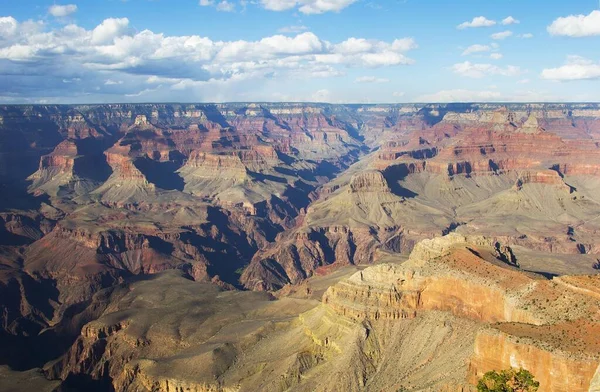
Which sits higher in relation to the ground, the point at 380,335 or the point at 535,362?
the point at 535,362

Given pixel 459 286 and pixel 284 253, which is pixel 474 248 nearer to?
pixel 459 286

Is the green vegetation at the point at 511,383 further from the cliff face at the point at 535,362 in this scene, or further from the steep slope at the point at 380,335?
the steep slope at the point at 380,335

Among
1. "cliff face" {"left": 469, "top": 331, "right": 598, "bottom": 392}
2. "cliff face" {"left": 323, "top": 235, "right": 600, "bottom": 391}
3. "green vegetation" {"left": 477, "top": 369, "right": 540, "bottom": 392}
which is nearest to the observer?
"green vegetation" {"left": 477, "top": 369, "right": 540, "bottom": 392}

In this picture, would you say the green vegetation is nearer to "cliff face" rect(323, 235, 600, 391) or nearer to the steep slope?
"cliff face" rect(323, 235, 600, 391)

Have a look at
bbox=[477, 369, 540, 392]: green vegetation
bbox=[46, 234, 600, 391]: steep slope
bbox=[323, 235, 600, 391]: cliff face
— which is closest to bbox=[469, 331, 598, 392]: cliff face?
bbox=[323, 235, 600, 391]: cliff face

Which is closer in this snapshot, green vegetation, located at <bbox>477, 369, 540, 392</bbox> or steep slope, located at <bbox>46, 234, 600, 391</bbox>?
green vegetation, located at <bbox>477, 369, 540, 392</bbox>

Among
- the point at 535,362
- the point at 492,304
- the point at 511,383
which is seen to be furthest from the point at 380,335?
the point at 511,383

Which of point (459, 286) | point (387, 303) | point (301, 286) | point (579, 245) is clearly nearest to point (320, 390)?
point (387, 303)

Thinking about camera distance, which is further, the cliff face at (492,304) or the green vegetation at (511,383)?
the cliff face at (492,304)

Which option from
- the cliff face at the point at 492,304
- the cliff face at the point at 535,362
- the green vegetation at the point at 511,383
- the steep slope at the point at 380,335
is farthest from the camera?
the steep slope at the point at 380,335

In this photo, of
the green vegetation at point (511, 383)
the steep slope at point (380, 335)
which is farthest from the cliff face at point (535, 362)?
the green vegetation at point (511, 383)

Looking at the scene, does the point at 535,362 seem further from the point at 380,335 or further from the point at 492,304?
the point at 380,335
